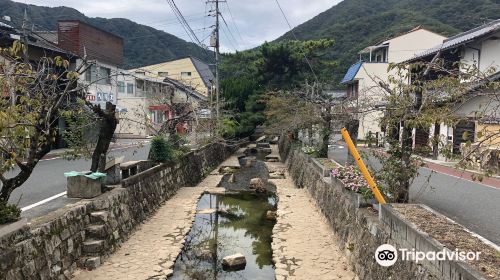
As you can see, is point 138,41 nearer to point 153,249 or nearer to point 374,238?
point 153,249

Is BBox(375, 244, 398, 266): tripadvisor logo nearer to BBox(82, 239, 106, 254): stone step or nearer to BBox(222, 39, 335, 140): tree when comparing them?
BBox(82, 239, 106, 254): stone step

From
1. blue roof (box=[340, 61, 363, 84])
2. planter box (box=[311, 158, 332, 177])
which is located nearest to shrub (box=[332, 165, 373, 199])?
planter box (box=[311, 158, 332, 177])

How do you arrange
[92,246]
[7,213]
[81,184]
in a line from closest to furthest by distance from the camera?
[7,213] < [92,246] < [81,184]

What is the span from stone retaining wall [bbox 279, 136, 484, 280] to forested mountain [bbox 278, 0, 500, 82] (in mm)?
47011

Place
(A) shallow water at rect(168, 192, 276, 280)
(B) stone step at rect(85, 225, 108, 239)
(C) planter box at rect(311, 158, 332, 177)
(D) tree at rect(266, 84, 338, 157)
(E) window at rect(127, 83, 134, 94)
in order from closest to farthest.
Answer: (B) stone step at rect(85, 225, 108, 239) → (A) shallow water at rect(168, 192, 276, 280) → (C) planter box at rect(311, 158, 332, 177) → (D) tree at rect(266, 84, 338, 157) → (E) window at rect(127, 83, 134, 94)

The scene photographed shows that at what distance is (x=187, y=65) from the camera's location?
62.2 meters

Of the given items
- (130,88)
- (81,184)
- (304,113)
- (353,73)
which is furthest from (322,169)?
(130,88)

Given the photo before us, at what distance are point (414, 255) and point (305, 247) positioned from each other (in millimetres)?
5936

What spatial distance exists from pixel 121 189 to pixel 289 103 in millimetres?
17909

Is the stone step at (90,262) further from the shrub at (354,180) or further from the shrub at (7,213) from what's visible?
the shrub at (354,180)

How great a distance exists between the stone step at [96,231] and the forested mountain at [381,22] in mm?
52304

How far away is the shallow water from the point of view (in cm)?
1116

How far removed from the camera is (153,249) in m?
12.1

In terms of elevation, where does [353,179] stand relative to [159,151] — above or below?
below
